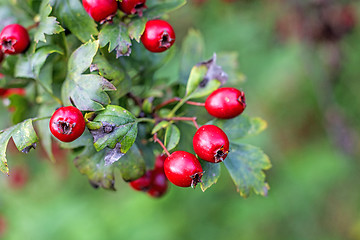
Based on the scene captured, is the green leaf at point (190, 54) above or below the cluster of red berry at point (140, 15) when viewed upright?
below

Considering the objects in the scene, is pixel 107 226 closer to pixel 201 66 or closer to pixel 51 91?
pixel 51 91

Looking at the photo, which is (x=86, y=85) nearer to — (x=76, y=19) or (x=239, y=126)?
(x=76, y=19)

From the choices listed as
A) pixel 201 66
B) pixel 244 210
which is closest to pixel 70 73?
pixel 201 66

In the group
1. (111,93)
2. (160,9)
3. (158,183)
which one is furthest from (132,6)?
(158,183)

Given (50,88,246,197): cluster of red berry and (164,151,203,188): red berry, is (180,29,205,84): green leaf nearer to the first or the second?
(50,88,246,197): cluster of red berry

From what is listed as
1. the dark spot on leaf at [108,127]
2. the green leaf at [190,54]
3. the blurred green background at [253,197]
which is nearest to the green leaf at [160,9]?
the green leaf at [190,54]

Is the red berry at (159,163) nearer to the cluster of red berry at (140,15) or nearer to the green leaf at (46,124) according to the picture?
the green leaf at (46,124)
